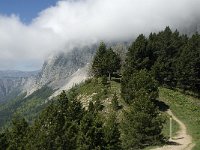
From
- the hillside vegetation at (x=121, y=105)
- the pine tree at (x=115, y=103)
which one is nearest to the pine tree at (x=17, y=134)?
the hillside vegetation at (x=121, y=105)

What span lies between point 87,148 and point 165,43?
67.1m

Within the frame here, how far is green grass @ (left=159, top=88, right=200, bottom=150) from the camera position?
76500mm

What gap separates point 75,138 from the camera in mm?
62562

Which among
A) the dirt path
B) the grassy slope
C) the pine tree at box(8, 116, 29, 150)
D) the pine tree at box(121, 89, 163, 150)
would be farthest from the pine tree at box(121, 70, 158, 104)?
the pine tree at box(8, 116, 29, 150)

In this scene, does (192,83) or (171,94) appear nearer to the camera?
(171,94)

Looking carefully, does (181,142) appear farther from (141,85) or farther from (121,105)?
(121,105)

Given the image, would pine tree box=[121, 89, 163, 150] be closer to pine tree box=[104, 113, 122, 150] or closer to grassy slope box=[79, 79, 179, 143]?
pine tree box=[104, 113, 122, 150]

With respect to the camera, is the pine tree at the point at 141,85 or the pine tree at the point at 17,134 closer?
the pine tree at the point at 17,134

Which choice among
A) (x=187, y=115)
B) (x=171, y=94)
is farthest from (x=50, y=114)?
(x=171, y=94)

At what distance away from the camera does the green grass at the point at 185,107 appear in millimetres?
76500

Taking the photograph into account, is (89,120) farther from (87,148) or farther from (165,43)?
(165,43)

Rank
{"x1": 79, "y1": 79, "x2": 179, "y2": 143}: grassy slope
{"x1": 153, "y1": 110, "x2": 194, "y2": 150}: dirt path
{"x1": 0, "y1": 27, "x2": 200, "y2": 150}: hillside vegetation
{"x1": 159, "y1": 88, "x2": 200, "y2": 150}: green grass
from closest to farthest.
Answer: {"x1": 153, "y1": 110, "x2": 194, "y2": 150}: dirt path → {"x1": 0, "y1": 27, "x2": 200, "y2": 150}: hillside vegetation → {"x1": 159, "y1": 88, "x2": 200, "y2": 150}: green grass → {"x1": 79, "y1": 79, "x2": 179, "y2": 143}: grassy slope

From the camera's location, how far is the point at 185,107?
9062 cm

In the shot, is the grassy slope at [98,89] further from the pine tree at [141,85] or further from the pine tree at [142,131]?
the pine tree at [142,131]
